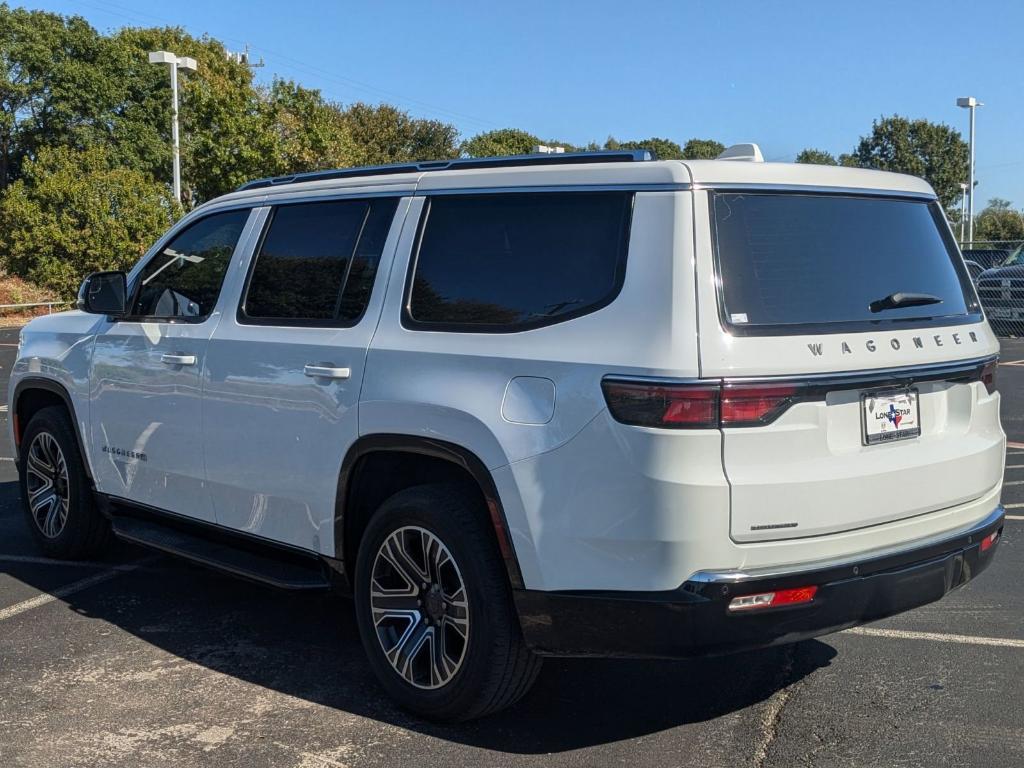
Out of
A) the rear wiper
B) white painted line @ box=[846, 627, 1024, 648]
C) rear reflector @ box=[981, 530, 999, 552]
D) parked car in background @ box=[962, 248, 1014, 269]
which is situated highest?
parked car in background @ box=[962, 248, 1014, 269]

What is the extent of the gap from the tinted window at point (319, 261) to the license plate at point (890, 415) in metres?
1.93

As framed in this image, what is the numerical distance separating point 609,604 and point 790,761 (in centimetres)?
88

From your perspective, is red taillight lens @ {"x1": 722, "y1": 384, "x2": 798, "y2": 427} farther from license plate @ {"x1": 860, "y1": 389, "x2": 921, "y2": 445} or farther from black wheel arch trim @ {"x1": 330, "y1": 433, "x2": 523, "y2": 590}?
black wheel arch trim @ {"x1": 330, "y1": 433, "x2": 523, "y2": 590}

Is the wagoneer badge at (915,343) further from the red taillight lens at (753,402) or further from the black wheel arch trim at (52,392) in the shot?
the black wheel arch trim at (52,392)

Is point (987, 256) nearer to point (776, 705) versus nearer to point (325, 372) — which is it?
point (776, 705)

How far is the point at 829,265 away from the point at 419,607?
6.24ft

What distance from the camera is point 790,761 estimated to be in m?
3.69

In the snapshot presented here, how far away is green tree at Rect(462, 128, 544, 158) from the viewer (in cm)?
7188

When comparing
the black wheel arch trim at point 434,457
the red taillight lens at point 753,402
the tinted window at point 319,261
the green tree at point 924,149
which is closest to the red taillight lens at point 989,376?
the red taillight lens at point 753,402

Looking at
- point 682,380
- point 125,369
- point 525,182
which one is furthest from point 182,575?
point 682,380

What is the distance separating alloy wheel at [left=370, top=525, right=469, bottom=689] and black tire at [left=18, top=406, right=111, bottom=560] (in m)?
2.57

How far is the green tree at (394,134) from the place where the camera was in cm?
5820

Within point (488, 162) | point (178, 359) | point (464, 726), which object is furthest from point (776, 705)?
point (178, 359)

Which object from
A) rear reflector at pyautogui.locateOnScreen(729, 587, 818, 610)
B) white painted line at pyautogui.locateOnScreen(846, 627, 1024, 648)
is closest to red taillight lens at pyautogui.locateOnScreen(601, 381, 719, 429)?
rear reflector at pyautogui.locateOnScreen(729, 587, 818, 610)
